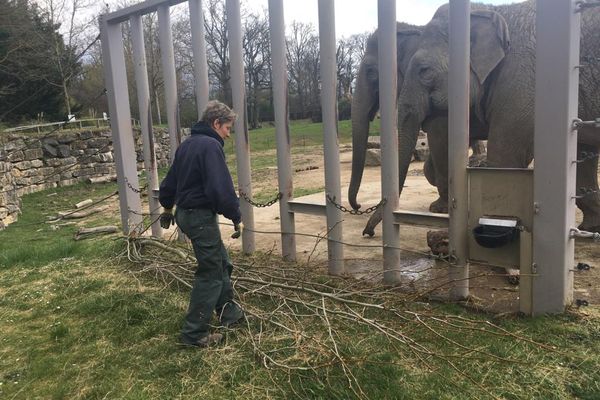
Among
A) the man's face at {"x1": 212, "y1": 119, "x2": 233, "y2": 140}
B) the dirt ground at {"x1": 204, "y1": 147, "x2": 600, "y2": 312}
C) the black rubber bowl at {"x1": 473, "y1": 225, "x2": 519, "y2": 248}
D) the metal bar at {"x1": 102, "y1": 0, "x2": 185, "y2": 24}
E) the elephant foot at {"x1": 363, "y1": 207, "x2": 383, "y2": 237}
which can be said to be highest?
the metal bar at {"x1": 102, "y1": 0, "x2": 185, "y2": 24}

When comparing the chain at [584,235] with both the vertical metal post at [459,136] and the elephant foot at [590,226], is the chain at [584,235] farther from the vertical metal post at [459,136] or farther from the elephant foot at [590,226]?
the elephant foot at [590,226]

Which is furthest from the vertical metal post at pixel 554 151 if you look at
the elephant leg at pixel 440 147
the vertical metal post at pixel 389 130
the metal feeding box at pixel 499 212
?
the elephant leg at pixel 440 147

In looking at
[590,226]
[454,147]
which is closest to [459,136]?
[454,147]

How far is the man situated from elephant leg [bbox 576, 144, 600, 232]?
14.1ft

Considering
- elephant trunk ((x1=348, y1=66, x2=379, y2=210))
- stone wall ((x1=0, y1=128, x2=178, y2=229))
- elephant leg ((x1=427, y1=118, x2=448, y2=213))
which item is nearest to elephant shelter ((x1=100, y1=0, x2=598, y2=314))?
elephant trunk ((x1=348, y1=66, x2=379, y2=210))

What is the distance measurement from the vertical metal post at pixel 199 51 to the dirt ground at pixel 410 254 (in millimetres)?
1846

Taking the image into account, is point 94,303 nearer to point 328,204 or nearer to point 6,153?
point 328,204

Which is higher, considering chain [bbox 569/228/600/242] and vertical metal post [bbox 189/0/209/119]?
vertical metal post [bbox 189/0/209/119]

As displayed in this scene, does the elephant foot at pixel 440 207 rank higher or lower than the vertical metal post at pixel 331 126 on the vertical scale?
lower

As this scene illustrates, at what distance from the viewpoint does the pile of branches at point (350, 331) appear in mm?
3268

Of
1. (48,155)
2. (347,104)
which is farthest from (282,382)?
(347,104)

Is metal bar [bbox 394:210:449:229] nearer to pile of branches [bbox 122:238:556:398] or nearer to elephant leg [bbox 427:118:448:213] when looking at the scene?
pile of branches [bbox 122:238:556:398]

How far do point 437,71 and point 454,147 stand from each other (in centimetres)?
182

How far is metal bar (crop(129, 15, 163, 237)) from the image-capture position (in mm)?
7297
